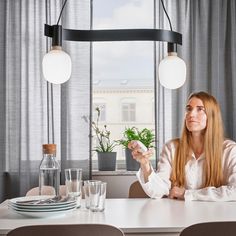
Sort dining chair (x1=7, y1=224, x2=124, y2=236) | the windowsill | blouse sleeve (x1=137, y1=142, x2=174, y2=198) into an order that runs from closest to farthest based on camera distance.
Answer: dining chair (x1=7, y1=224, x2=124, y2=236) → blouse sleeve (x1=137, y1=142, x2=174, y2=198) → the windowsill

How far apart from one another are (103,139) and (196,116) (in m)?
1.35

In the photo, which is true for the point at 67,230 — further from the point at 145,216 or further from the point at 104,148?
the point at 104,148

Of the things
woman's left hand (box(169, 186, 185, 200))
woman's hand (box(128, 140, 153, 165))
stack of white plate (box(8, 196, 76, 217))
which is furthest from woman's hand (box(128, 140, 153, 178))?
Result: stack of white plate (box(8, 196, 76, 217))

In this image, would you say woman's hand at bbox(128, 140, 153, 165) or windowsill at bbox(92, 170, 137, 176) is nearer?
woman's hand at bbox(128, 140, 153, 165)

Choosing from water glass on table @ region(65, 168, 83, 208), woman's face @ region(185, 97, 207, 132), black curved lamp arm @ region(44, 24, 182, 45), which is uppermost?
black curved lamp arm @ region(44, 24, 182, 45)

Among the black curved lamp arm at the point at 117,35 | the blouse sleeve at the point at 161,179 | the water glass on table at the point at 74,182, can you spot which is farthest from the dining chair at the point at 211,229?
the blouse sleeve at the point at 161,179

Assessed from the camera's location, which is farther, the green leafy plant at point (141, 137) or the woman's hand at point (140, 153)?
the green leafy plant at point (141, 137)

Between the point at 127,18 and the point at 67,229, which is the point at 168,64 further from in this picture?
the point at 127,18

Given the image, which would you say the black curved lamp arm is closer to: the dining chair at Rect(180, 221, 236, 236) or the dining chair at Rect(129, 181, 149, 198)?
the dining chair at Rect(180, 221, 236, 236)

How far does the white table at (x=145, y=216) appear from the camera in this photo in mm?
1724

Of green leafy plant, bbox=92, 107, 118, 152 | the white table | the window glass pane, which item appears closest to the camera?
the white table

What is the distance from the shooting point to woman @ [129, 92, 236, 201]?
98.2 inches

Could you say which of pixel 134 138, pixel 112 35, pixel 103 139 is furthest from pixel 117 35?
pixel 103 139

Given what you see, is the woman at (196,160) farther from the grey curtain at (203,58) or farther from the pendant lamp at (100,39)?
the grey curtain at (203,58)
